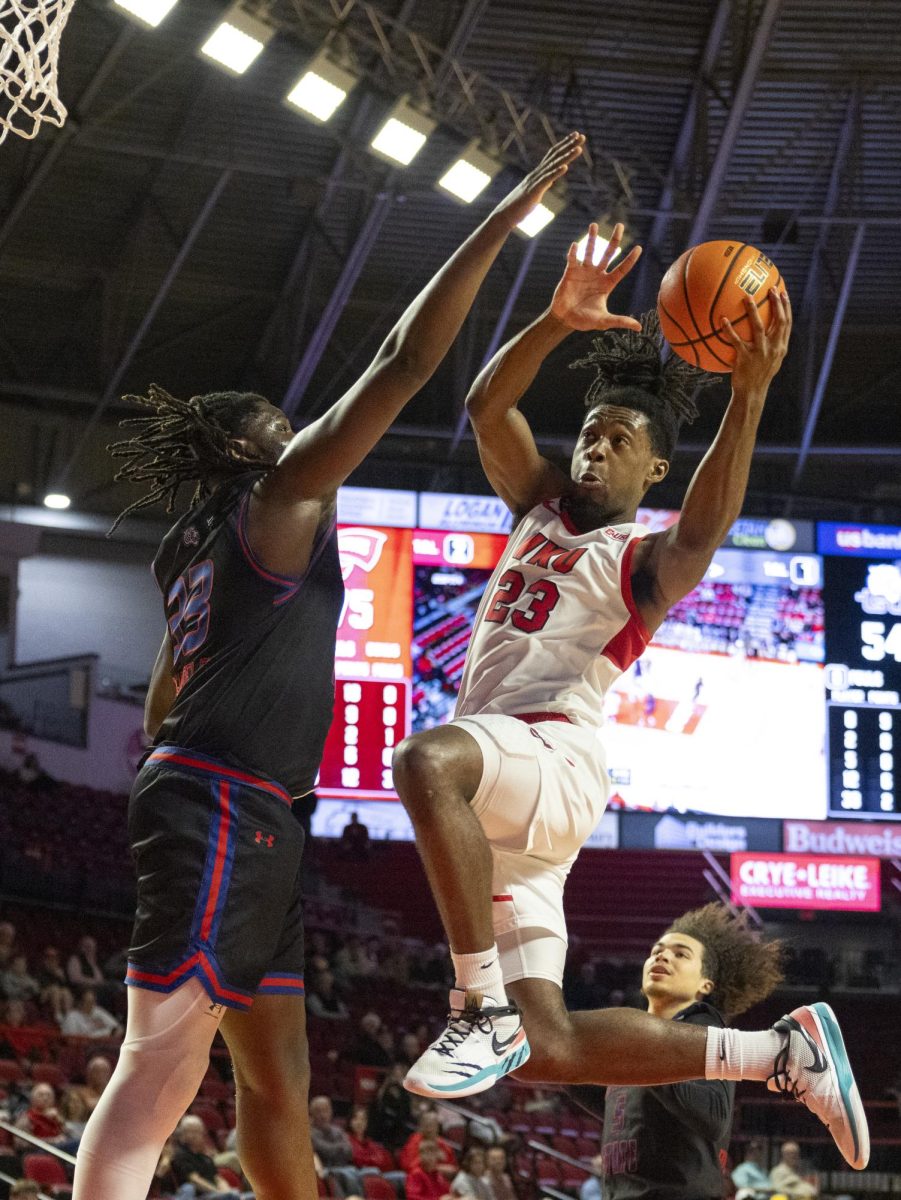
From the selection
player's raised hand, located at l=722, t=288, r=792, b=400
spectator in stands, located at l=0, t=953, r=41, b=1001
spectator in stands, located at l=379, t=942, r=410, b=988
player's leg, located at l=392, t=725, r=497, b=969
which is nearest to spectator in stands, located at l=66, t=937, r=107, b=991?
spectator in stands, located at l=0, t=953, r=41, b=1001

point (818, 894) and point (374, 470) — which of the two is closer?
point (818, 894)

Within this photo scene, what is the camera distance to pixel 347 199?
52.0 ft

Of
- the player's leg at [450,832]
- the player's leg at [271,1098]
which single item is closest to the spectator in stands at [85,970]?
the player's leg at [271,1098]

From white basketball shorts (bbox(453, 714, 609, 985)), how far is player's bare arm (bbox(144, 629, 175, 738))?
2.49 feet

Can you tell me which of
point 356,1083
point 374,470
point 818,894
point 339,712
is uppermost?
point 374,470

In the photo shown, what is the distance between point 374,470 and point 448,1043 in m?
15.5

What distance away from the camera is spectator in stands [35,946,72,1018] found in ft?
39.9

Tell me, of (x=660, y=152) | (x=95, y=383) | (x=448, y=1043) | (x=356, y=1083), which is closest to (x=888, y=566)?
(x=660, y=152)

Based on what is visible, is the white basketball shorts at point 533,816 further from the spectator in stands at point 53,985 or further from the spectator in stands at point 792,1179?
the spectator in stands at point 53,985

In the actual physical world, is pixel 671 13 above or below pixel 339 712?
above

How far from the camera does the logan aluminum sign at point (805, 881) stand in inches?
674

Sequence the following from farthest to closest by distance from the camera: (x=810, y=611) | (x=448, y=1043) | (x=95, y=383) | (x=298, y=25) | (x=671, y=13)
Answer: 1. (x=95, y=383)
2. (x=810, y=611)
3. (x=671, y=13)
4. (x=298, y=25)
5. (x=448, y=1043)

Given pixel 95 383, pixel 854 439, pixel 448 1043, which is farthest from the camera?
pixel 854 439

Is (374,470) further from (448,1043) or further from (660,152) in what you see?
(448,1043)
